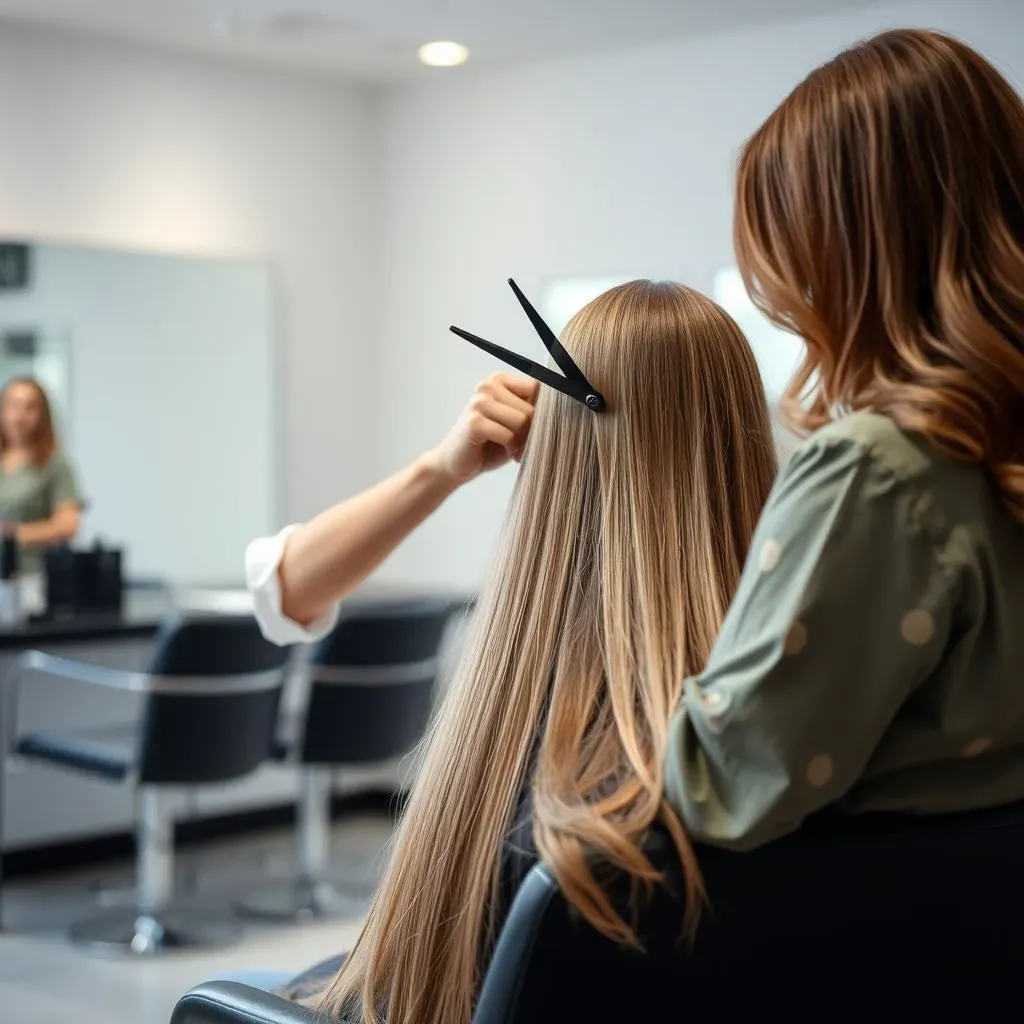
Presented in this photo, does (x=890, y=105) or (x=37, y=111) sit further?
(x=37, y=111)

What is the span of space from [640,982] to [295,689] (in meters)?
4.35

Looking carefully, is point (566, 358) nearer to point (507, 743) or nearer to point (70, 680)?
point (507, 743)

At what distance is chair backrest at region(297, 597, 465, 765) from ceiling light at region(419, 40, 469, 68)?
1927 millimetres

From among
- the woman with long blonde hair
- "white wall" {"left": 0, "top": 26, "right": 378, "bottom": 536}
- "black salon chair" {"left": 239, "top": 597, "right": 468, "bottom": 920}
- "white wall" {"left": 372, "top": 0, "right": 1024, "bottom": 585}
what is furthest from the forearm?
"white wall" {"left": 0, "top": 26, "right": 378, "bottom": 536}

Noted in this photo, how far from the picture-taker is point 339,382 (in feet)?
18.2

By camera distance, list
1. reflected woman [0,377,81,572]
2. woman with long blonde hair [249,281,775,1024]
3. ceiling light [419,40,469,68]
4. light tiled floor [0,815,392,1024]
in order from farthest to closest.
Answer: ceiling light [419,40,469,68]
reflected woman [0,377,81,572]
light tiled floor [0,815,392,1024]
woman with long blonde hair [249,281,775,1024]

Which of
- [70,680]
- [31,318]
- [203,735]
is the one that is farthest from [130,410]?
[203,735]

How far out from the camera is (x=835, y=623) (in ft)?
Answer: 3.00

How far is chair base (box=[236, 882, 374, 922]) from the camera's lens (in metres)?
4.12

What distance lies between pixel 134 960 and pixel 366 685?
925 mm

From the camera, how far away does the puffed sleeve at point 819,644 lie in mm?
910

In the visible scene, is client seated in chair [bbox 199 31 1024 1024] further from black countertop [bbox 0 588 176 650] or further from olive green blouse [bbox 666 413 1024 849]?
black countertop [bbox 0 588 176 650]

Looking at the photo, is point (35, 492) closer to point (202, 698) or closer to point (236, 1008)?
point (202, 698)

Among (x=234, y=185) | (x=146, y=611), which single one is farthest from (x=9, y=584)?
(x=234, y=185)
